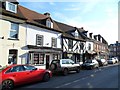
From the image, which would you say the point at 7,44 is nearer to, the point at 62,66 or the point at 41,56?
the point at 41,56

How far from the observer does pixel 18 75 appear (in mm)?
10461

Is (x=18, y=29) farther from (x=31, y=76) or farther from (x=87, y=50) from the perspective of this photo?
(x=87, y=50)

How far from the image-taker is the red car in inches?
384

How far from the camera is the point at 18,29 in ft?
57.4

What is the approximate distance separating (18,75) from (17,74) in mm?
99

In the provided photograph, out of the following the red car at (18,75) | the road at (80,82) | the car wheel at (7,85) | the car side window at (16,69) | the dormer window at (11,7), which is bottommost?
the road at (80,82)

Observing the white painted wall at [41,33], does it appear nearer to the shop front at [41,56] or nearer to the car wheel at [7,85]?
the shop front at [41,56]

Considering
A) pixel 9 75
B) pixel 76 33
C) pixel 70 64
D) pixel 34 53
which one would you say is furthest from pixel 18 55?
pixel 76 33

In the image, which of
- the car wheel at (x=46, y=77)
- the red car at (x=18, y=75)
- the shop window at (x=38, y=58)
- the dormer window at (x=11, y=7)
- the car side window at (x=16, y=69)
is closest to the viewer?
the red car at (x=18, y=75)

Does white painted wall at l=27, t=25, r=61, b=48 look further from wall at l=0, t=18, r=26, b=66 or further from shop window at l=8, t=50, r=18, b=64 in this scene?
shop window at l=8, t=50, r=18, b=64

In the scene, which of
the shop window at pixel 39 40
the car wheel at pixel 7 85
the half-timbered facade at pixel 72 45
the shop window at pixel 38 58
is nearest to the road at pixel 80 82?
the car wheel at pixel 7 85

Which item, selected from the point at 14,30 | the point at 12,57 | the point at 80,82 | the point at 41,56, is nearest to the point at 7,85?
the point at 80,82

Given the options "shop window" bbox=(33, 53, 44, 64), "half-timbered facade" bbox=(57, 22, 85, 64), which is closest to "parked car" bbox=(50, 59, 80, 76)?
"shop window" bbox=(33, 53, 44, 64)

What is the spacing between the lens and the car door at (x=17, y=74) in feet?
33.1
